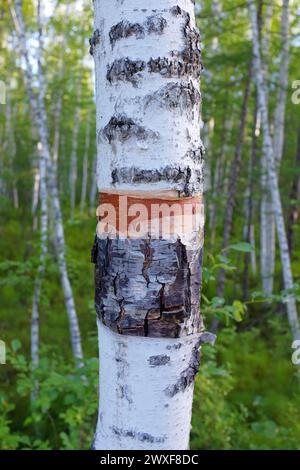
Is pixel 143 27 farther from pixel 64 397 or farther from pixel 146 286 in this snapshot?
pixel 64 397

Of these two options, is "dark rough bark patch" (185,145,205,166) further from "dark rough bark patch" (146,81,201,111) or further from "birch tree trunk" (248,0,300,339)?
"birch tree trunk" (248,0,300,339)

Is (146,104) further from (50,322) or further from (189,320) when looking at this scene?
(50,322)

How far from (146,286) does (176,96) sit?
401 mm

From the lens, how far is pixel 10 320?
7.02 m

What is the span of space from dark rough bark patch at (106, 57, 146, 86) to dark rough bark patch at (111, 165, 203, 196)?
18 centimetres

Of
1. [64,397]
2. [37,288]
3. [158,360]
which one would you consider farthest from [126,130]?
[37,288]

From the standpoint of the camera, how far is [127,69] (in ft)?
2.63

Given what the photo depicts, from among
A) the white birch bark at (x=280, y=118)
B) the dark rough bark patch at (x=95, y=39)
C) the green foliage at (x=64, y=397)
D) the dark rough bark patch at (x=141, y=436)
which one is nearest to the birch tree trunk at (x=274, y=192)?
the white birch bark at (x=280, y=118)

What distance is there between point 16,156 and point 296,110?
23.6 feet

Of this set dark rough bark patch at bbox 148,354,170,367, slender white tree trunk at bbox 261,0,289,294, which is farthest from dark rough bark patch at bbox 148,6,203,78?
slender white tree trunk at bbox 261,0,289,294

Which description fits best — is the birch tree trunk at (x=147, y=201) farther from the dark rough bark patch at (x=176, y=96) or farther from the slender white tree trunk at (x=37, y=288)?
the slender white tree trunk at (x=37, y=288)

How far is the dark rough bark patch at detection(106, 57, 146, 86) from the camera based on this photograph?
80cm

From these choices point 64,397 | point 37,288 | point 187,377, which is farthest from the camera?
point 37,288
